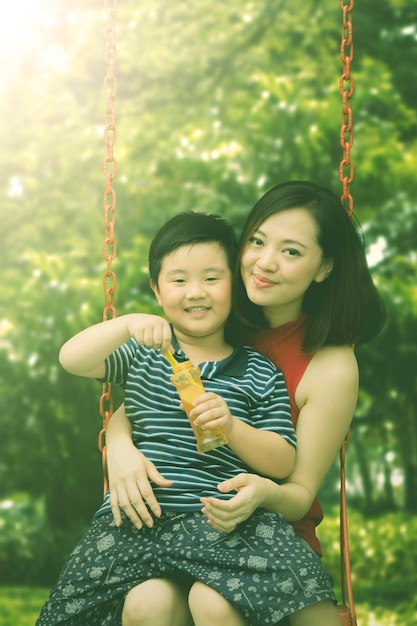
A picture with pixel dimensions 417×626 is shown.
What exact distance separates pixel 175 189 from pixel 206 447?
2.98 metres

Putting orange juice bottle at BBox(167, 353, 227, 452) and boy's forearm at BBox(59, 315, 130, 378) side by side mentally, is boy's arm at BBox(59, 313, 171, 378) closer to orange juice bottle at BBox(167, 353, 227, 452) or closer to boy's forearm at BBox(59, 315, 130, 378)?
boy's forearm at BBox(59, 315, 130, 378)

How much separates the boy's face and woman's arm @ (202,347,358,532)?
0.80ft

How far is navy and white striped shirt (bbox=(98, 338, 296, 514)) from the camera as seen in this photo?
163 centimetres

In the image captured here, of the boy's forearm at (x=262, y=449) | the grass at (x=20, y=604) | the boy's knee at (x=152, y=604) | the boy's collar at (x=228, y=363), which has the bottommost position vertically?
the grass at (x=20, y=604)

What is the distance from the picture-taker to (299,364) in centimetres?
185

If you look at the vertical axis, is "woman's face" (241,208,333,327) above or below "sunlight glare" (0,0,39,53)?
below

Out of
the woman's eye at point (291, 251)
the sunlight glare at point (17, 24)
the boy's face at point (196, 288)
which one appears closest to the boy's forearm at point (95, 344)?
the boy's face at point (196, 288)

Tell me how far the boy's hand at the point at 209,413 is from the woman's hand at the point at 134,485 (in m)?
0.18

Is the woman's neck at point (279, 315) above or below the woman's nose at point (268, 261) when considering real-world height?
below

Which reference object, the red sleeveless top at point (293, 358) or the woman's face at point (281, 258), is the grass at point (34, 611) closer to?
the red sleeveless top at point (293, 358)

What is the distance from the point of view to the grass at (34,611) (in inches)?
148

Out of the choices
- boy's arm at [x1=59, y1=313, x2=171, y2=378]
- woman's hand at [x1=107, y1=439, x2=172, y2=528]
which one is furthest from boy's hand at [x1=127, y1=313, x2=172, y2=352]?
woman's hand at [x1=107, y1=439, x2=172, y2=528]

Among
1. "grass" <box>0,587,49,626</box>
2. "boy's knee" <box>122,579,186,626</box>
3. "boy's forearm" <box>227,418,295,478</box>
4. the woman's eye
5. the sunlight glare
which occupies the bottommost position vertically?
"grass" <box>0,587,49,626</box>

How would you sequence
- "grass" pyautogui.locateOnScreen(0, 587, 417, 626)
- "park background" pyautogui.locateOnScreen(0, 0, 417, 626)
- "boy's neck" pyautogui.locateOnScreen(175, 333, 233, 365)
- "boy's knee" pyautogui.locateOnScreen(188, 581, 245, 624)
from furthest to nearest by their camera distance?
"park background" pyautogui.locateOnScreen(0, 0, 417, 626), "grass" pyautogui.locateOnScreen(0, 587, 417, 626), "boy's neck" pyautogui.locateOnScreen(175, 333, 233, 365), "boy's knee" pyautogui.locateOnScreen(188, 581, 245, 624)
